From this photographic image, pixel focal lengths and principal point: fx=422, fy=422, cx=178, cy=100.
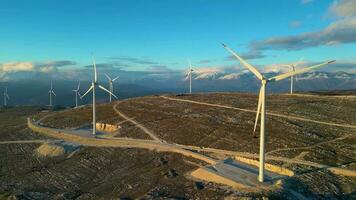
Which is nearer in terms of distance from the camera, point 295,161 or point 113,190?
point 113,190

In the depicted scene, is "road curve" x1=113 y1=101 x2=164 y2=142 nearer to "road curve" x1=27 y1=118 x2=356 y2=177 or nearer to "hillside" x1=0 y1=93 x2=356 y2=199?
"hillside" x1=0 y1=93 x2=356 y2=199

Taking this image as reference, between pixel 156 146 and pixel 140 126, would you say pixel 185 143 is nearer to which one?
pixel 156 146

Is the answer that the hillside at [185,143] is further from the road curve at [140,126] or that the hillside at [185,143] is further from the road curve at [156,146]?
the road curve at [156,146]

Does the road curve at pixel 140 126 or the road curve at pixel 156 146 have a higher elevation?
the road curve at pixel 140 126

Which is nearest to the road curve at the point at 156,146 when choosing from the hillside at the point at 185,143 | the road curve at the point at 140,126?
the hillside at the point at 185,143

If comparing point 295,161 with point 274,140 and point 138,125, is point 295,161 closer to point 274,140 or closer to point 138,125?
point 274,140

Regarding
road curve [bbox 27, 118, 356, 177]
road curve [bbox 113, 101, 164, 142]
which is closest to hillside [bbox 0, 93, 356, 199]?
road curve [bbox 113, 101, 164, 142]

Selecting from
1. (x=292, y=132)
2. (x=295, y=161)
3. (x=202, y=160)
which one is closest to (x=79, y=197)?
(x=202, y=160)

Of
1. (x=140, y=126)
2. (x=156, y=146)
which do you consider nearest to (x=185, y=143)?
(x=156, y=146)

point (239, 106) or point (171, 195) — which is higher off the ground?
point (239, 106)

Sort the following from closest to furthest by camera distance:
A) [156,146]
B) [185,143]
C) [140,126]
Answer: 1. [156,146]
2. [185,143]
3. [140,126]

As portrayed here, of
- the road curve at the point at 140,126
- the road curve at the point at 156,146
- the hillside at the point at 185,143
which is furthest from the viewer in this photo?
the road curve at the point at 140,126
